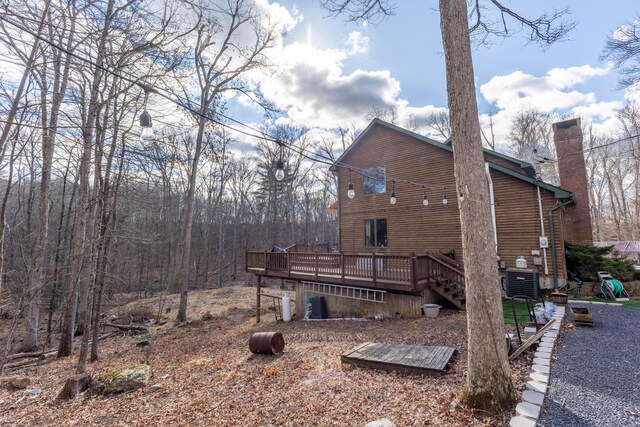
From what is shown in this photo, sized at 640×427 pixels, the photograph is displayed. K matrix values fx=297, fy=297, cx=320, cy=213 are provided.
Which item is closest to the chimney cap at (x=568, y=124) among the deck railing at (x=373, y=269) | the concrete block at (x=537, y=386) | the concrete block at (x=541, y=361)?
the deck railing at (x=373, y=269)

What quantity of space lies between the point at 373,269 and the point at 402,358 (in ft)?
13.9

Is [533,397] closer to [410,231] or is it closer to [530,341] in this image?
[530,341]

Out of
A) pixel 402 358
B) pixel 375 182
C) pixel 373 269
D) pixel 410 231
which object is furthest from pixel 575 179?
pixel 402 358

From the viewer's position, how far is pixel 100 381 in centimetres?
543

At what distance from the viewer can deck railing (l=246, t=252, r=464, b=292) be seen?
8297 mm

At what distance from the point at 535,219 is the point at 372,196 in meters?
6.35

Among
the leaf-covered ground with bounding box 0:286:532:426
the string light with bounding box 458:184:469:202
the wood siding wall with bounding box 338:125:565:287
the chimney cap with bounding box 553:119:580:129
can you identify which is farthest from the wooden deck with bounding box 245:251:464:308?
the chimney cap with bounding box 553:119:580:129

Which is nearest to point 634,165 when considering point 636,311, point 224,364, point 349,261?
point 636,311

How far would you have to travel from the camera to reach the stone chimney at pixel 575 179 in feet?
37.9

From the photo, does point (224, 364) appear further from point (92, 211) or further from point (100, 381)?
point (92, 211)

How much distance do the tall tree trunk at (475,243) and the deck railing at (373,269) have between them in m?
4.96

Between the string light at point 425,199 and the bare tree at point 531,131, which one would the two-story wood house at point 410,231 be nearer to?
the string light at point 425,199

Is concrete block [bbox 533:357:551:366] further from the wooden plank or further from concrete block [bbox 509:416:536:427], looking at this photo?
concrete block [bbox 509:416:536:427]

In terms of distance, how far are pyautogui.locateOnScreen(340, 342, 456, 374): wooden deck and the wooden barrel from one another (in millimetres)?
2119
